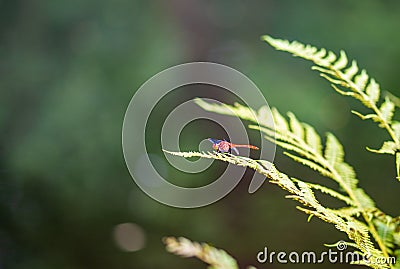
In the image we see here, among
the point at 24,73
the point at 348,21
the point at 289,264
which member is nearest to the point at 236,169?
the point at 289,264

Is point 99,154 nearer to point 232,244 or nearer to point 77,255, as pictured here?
point 77,255

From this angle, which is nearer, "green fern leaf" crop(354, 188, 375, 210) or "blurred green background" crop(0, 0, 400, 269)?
"green fern leaf" crop(354, 188, 375, 210)

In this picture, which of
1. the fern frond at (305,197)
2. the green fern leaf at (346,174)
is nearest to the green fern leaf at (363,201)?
the green fern leaf at (346,174)

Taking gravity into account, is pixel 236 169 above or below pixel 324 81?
below

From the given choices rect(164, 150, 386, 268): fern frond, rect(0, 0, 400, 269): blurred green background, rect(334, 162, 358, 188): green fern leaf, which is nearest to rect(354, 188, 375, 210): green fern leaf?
rect(334, 162, 358, 188): green fern leaf

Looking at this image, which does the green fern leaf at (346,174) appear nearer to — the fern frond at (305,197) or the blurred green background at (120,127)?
the fern frond at (305,197)

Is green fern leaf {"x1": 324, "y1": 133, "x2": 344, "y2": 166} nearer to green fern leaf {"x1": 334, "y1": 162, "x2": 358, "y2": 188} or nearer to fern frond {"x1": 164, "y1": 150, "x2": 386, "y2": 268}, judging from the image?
green fern leaf {"x1": 334, "y1": 162, "x2": 358, "y2": 188}

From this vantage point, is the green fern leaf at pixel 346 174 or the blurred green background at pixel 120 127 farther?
the blurred green background at pixel 120 127

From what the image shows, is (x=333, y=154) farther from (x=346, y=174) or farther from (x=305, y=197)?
(x=305, y=197)
